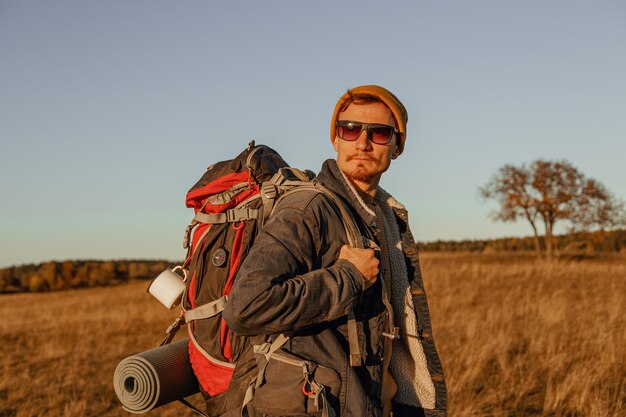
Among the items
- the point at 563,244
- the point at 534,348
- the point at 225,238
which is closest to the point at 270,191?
the point at 225,238

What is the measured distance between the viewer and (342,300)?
2.10 m

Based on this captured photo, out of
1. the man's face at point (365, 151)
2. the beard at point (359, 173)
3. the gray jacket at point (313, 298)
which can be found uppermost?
the man's face at point (365, 151)

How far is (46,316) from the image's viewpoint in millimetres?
15836

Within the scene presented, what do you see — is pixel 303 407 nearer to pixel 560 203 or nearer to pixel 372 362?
pixel 372 362

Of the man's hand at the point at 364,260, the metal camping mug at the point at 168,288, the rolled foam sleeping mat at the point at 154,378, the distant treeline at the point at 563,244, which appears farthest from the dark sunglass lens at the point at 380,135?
the distant treeline at the point at 563,244

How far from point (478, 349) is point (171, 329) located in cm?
600

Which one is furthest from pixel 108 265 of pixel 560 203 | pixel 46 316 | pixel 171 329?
pixel 171 329

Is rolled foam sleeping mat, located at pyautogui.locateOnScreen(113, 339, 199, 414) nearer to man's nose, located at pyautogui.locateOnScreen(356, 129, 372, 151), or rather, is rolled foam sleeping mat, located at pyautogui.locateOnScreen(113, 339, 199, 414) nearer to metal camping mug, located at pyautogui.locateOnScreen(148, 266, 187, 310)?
metal camping mug, located at pyautogui.locateOnScreen(148, 266, 187, 310)

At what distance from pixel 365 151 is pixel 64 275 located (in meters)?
29.0

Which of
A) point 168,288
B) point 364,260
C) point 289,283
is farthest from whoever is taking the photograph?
point 168,288

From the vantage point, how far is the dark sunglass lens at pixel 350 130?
2590 mm

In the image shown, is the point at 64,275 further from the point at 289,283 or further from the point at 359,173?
the point at 289,283

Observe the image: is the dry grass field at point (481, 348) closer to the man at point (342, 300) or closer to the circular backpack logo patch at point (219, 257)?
the man at point (342, 300)

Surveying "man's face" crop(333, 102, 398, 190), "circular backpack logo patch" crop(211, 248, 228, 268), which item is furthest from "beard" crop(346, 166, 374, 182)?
"circular backpack logo patch" crop(211, 248, 228, 268)
